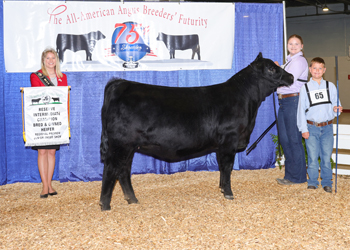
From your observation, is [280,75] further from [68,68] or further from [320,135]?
[68,68]

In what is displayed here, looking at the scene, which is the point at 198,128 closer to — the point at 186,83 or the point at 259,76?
the point at 259,76

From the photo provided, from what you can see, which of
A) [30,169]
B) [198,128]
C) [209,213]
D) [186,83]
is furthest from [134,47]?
[209,213]

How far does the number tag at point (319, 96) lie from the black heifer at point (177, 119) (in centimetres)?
32

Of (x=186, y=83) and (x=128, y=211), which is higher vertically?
(x=186, y=83)

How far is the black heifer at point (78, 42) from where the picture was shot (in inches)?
203

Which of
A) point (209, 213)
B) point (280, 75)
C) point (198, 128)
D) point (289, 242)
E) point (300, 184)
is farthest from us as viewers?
point (300, 184)

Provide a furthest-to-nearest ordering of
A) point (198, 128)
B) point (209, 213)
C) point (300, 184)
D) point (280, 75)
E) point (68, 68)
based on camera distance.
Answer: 1. point (68, 68)
2. point (300, 184)
3. point (280, 75)
4. point (198, 128)
5. point (209, 213)

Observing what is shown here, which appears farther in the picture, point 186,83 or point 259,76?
point 186,83

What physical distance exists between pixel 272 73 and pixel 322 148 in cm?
114

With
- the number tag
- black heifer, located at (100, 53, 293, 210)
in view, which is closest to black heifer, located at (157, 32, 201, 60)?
black heifer, located at (100, 53, 293, 210)

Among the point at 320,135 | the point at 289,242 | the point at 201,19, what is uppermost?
the point at 201,19

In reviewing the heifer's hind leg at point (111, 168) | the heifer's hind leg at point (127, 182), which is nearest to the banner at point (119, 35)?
the heifer's hind leg at point (127, 182)

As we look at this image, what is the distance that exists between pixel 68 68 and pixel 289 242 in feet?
12.7

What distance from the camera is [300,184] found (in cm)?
485
